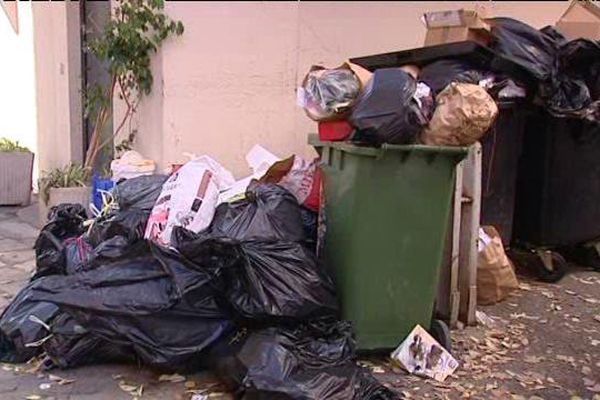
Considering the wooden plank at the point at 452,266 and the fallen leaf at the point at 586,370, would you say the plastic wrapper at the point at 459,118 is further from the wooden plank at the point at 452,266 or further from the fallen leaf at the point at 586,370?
the fallen leaf at the point at 586,370

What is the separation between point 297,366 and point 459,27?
2548 mm

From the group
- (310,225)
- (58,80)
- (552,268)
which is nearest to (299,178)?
(310,225)

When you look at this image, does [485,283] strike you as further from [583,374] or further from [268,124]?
[268,124]

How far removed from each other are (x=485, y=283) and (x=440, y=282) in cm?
49

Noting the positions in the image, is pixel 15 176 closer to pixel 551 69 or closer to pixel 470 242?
pixel 470 242

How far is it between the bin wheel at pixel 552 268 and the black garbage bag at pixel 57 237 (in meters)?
3.07

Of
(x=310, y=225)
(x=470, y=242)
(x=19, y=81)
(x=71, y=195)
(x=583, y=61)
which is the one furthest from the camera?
(x=19, y=81)

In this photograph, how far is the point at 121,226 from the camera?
3766 millimetres

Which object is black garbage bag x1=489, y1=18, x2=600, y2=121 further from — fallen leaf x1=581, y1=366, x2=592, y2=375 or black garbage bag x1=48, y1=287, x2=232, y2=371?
black garbage bag x1=48, y1=287, x2=232, y2=371

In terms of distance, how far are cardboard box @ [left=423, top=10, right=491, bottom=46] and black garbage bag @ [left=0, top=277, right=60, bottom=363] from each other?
114 inches

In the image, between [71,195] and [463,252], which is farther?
[71,195]

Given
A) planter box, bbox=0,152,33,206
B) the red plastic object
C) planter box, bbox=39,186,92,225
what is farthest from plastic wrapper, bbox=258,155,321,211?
planter box, bbox=0,152,33,206

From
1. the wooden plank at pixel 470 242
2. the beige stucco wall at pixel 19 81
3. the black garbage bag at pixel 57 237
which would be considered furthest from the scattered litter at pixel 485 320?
the beige stucco wall at pixel 19 81

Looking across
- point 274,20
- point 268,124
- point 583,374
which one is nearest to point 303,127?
point 268,124
